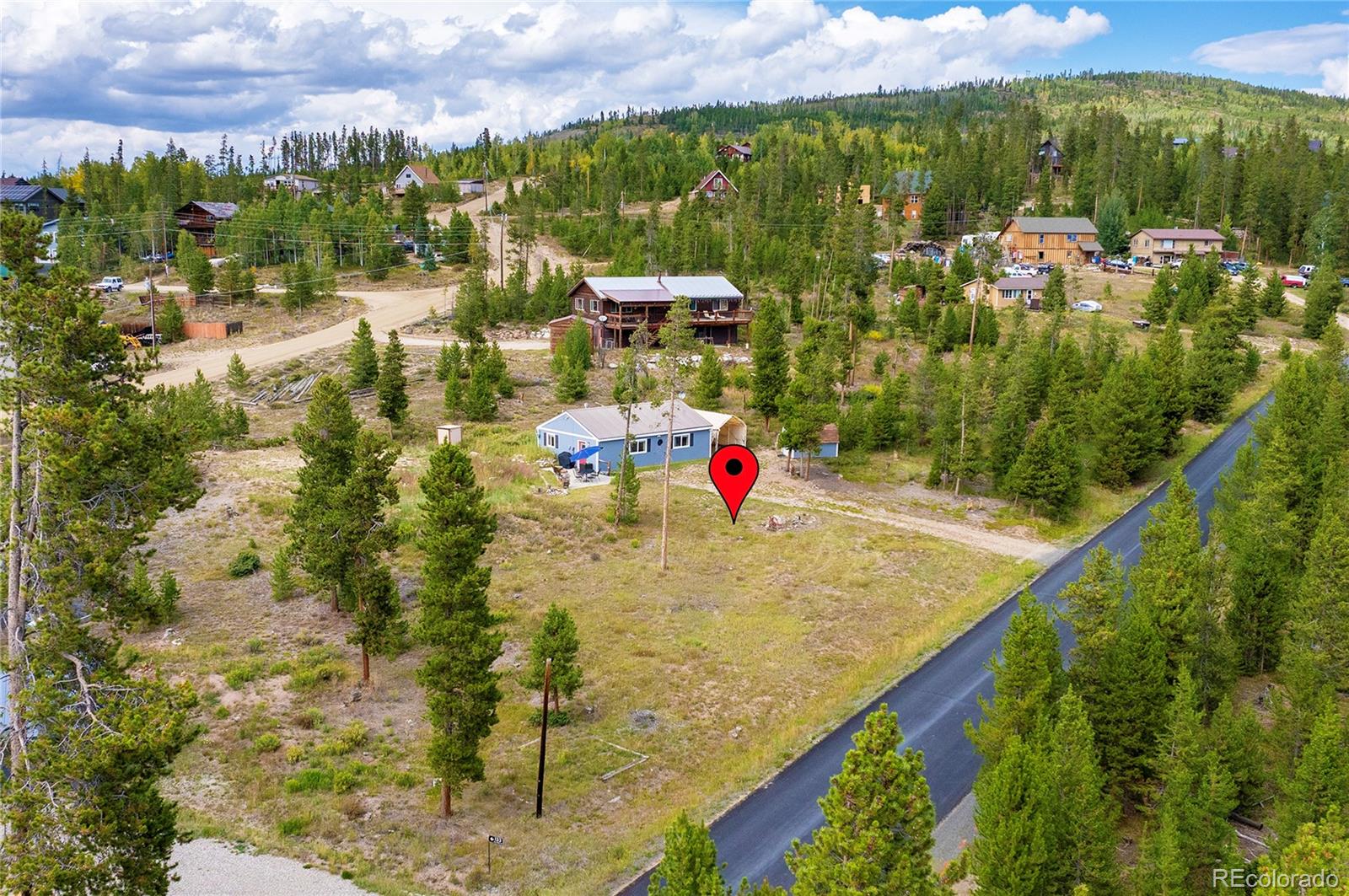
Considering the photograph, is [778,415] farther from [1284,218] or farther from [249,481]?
[1284,218]

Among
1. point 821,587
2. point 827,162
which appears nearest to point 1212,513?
point 821,587

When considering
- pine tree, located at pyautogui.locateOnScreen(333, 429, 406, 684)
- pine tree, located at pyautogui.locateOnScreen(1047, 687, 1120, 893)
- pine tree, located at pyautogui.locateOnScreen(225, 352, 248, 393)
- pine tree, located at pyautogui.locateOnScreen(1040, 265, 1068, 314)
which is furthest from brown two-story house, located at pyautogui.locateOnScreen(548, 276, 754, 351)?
pine tree, located at pyautogui.locateOnScreen(1047, 687, 1120, 893)

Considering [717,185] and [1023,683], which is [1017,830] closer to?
[1023,683]

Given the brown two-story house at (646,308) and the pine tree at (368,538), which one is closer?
the pine tree at (368,538)

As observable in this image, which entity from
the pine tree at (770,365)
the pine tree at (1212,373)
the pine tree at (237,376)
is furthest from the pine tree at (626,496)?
the pine tree at (1212,373)

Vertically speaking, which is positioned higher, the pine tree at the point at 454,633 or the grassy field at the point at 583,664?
the pine tree at the point at 454,633

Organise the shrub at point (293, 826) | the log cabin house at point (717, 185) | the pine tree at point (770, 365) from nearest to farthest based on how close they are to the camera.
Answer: the shrub at point (293, 826)
the pine tree at point (770, 365)
the log cabin house at point (717, 185)

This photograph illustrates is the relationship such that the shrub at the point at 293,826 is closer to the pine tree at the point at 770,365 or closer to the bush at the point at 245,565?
the bush at the point at 245,565

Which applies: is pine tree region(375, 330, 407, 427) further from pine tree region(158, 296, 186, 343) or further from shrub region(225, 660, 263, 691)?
pine tree region(158, 296, 186, 343)
